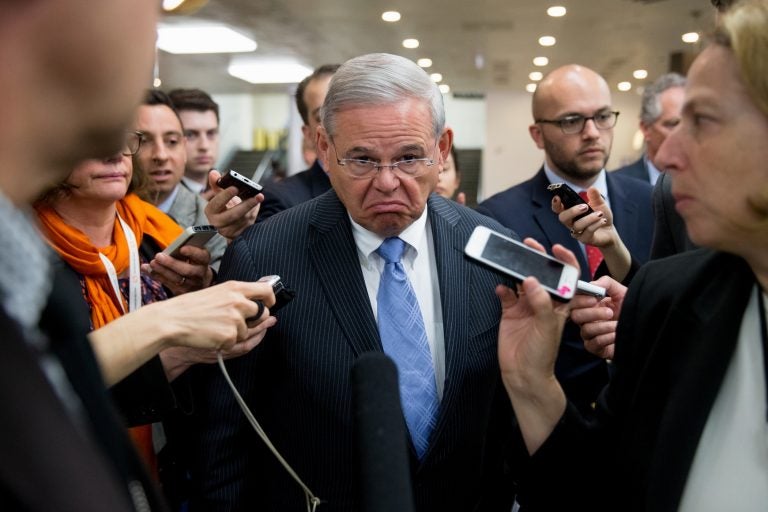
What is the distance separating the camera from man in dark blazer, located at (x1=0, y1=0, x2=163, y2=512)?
1.78 feet

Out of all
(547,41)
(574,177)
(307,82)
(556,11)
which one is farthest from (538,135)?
(547,41)

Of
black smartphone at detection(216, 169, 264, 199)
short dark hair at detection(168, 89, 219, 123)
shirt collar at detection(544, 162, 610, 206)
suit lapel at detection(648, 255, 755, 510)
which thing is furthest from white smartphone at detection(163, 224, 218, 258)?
short dark hair at detection(168, 89, 219, 123)

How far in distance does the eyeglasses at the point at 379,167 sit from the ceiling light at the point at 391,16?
28.0ft

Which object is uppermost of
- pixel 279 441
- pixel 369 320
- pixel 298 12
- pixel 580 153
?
pixel 298 12

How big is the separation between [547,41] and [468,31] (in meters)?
1.46

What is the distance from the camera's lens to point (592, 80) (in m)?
3.42

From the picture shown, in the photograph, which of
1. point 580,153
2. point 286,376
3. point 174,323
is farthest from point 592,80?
point 174,323

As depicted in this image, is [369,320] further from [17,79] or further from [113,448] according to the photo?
[17,79]

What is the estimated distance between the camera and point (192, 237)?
2.05 m

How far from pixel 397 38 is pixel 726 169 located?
10.9m

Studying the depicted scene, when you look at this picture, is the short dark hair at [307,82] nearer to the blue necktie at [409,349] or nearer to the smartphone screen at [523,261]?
the blue necktie at [409,349]

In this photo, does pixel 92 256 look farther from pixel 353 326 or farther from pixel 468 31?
pixel 468 31

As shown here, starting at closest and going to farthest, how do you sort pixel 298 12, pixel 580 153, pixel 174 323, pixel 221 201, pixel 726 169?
pixel 726 169
pixel 174 323
pixel 221 201
pixel 580 153
pixel 298 12

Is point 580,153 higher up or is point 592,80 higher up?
point 592,80
